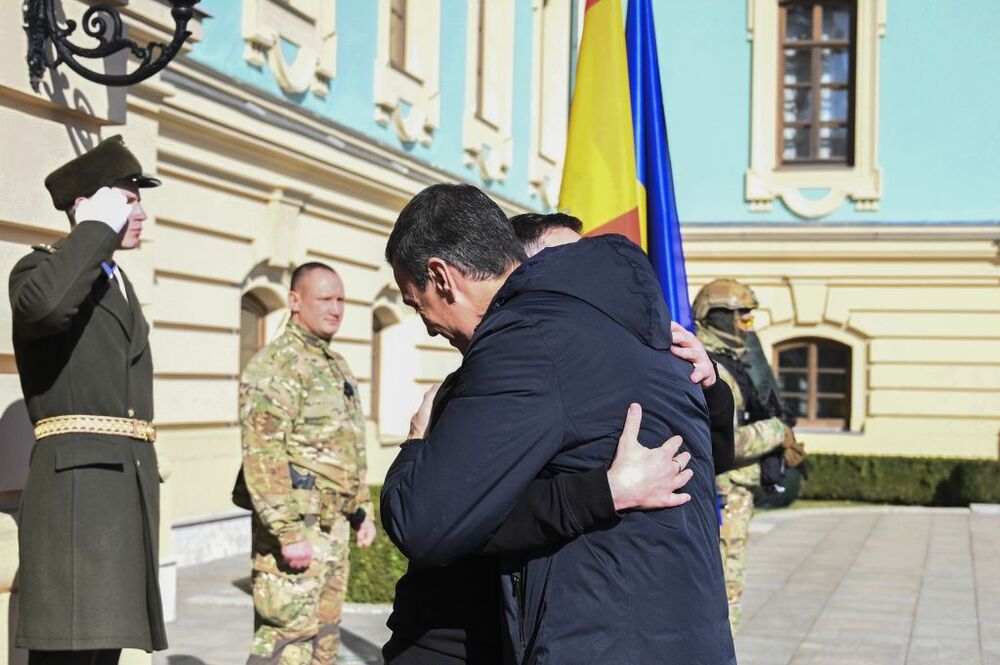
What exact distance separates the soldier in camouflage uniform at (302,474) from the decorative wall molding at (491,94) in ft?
35.5

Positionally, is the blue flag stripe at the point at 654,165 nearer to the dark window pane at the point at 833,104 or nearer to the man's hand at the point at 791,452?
the man's hand at the point at 791,452

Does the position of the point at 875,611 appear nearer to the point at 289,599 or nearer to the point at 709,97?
the point at 289,599

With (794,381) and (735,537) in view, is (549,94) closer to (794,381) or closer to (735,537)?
(794,381)

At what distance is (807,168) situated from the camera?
22016 millimetres

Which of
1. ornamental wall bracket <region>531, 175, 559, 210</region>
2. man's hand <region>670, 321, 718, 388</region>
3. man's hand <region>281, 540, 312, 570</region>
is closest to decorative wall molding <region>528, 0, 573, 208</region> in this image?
ornamental wall bracket <region>531, 175, 559, 210</region>

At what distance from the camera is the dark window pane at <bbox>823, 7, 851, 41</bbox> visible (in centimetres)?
2230

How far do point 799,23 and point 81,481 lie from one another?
2016cm

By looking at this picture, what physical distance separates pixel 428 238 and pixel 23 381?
2106 mm

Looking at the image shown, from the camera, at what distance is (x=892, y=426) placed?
21.1m

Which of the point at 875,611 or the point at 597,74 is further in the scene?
the point at 875,611

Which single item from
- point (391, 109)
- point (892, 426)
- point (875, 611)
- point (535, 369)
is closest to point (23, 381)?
point (535, 369)

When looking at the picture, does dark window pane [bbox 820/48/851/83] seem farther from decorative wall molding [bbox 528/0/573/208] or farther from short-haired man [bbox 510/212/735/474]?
short-haired man [bbox 510/212/735/474]

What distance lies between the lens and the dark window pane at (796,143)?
22.3 metres

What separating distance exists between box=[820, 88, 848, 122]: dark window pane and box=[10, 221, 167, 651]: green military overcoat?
765 inches
